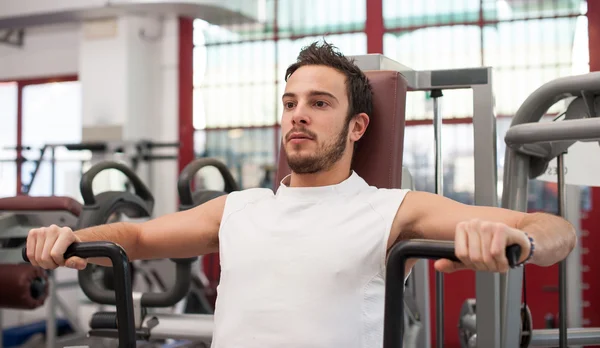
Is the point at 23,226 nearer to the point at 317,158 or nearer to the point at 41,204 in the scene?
the point at 41,204

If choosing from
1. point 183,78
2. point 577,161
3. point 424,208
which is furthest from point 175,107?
point 424,208

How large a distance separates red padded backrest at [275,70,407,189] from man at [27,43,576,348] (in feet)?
0.15

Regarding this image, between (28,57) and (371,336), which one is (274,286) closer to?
(371,336)

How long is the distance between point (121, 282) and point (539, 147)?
1.18m

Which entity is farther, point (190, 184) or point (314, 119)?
point (190, 184)

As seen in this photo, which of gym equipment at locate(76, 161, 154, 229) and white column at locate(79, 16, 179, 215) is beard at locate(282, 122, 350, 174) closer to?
gym equipment at locate(76, 161, 154, 229)

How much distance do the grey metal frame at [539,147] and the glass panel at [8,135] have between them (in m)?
5.34

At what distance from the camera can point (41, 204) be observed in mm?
2352

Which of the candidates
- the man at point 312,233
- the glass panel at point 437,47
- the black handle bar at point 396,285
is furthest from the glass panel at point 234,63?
the black handle bar at point 396,285

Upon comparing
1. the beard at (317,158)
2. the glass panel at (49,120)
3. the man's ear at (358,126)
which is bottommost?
the beard at (317,158)

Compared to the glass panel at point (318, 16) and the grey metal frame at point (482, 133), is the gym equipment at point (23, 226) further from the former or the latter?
the glass panel at point (318, 16)

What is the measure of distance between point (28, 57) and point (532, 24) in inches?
180

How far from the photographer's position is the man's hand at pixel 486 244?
3.08 feet

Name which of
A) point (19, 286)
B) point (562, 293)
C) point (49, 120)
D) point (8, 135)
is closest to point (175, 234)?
point (562, 293)
